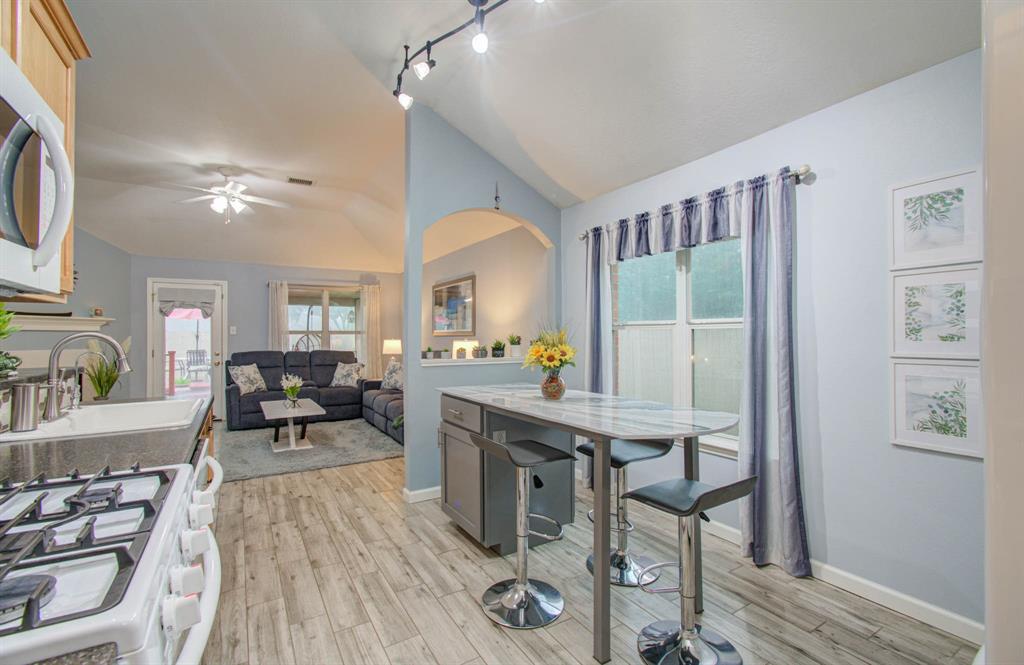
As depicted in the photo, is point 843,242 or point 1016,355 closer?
point 1016,355

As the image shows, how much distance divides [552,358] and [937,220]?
5.91ft

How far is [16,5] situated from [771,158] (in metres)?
2.99

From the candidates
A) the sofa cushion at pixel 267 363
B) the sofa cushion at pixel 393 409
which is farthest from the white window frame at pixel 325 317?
the sofa cushion at pixel 393 409

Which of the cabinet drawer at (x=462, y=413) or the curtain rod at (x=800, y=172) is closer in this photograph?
the curtain rod at (x=800, y=172)

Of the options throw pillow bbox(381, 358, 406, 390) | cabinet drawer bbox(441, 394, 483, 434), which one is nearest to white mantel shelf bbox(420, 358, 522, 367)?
cabinet drawer bbox(441, 394, 483, 434)

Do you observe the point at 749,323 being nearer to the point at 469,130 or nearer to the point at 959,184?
the point at 959,184

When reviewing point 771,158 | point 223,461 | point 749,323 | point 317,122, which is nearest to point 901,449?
point 749,323

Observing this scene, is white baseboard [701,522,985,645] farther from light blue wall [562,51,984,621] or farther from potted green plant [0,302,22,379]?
potted green plant [0,302,22,379]

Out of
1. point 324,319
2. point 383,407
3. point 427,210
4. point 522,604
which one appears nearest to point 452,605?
point 522,604

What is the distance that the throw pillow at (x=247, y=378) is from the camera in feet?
20.5

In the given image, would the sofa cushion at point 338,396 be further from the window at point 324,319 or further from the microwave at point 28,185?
the microwave at point 28,185

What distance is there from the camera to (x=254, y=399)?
606cm

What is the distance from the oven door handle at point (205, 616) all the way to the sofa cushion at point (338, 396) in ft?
19.5

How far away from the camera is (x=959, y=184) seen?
6.23ft
